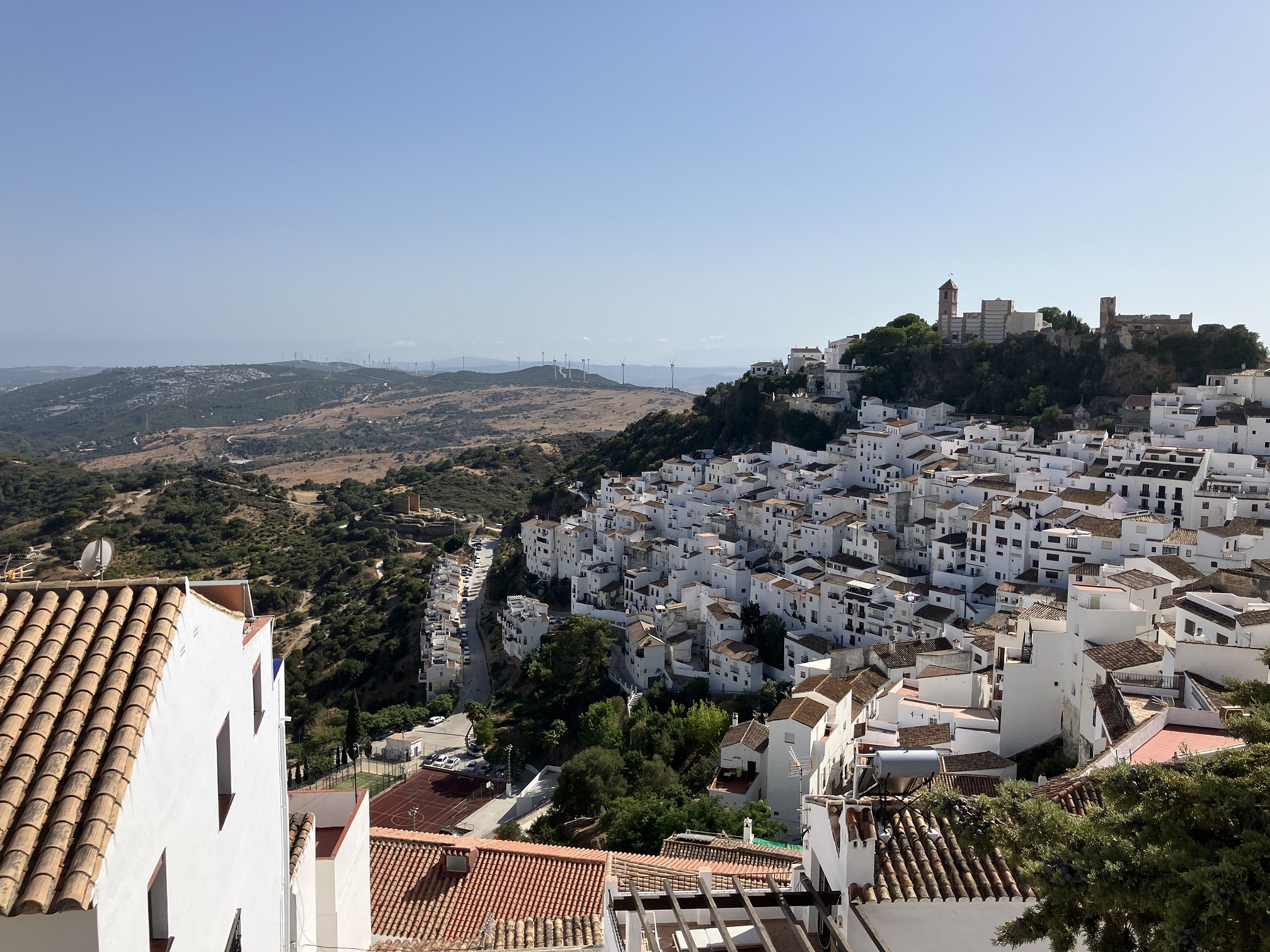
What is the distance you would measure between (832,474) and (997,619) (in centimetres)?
1657

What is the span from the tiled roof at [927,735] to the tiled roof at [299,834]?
48.4 feet

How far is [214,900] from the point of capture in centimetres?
528

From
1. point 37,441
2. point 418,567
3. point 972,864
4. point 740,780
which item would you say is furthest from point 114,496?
point 37,441

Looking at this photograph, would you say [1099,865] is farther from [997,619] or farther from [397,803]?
[397,803]

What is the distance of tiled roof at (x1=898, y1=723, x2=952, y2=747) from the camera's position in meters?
19.6

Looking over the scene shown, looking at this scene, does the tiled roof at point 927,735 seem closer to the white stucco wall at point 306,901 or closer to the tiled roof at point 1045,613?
the tiled roof at point 1045,613

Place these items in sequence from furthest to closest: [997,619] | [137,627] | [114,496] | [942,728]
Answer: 1. [114,496]
2. [997,619]
3. [942,728]
4. [137,627]

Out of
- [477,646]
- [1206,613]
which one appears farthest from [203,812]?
[477,646]

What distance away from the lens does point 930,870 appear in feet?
21.7

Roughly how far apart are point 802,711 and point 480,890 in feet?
40.7

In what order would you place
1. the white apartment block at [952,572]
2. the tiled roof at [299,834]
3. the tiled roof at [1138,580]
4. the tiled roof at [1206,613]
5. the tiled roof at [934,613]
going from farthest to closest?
the tiled roof at [934,613], the tiled roof at [1138,580], the white apartment block at [952,572], the tiled roof at [1206,613], the tiled roof at [299,834]

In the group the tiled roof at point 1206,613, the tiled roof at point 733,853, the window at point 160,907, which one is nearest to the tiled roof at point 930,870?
the window at point 160,907

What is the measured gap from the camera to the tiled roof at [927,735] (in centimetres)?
1964

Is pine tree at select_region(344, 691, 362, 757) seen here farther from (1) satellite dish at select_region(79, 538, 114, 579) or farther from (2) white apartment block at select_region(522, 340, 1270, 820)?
(1) satellite dish at select_region(79, 538, 114, 579)
